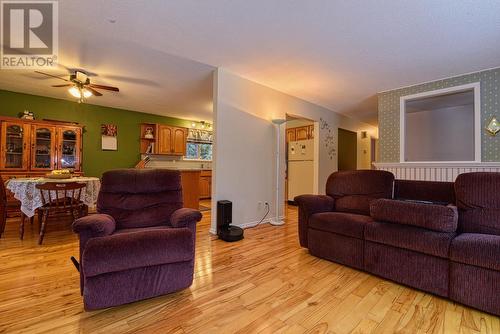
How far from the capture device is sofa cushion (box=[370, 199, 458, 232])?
5.60ft

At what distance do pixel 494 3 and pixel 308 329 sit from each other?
9.38ft

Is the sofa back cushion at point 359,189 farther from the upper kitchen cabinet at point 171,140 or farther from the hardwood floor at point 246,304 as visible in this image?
the upper kitchen cabinet at point 171,140

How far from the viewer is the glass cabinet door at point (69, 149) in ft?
14.7

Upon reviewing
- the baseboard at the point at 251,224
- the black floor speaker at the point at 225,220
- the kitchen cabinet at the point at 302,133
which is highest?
the kitchen cabinet at the point at 302,133

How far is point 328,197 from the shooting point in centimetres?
273

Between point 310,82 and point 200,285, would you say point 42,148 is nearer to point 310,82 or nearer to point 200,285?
point 200,285

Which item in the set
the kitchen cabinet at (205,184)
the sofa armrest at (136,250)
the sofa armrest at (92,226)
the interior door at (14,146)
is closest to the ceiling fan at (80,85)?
the interior door at (14,146)

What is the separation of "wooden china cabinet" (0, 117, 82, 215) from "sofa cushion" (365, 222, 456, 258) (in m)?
5.38

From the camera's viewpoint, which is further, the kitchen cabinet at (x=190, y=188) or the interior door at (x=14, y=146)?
the kitchen cabinet at (x=190, y=188)

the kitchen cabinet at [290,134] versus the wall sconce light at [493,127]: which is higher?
the kitchen cabinet at [290,134]

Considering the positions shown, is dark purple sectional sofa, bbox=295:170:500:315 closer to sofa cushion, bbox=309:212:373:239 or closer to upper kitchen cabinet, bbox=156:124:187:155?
sofa cushion, bbox=309:212:373:239

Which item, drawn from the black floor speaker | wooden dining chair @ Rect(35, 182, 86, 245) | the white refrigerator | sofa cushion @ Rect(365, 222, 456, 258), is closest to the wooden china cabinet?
wooden dining chair @ Rect(35, 182, 86, 245)

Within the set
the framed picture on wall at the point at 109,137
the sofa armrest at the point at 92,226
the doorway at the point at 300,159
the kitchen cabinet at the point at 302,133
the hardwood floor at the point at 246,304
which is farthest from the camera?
the kitchen cabinet at the point at 302,133

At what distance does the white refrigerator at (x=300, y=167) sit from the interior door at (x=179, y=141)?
9.61 feet
